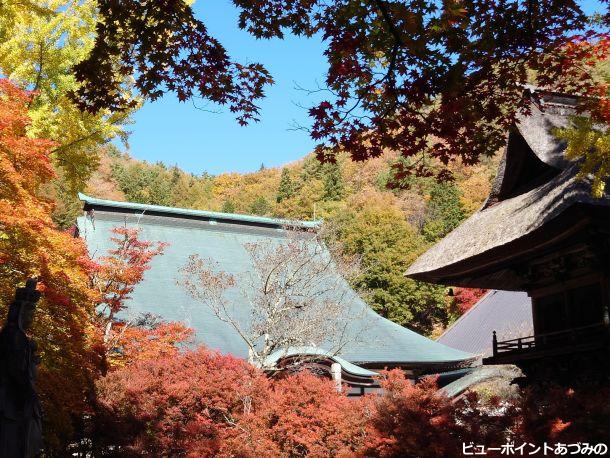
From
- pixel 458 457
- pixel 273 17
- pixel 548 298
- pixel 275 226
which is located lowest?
pixel 458 457

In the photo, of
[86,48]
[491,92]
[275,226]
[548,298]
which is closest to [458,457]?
[491,92]

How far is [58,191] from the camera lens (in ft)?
109

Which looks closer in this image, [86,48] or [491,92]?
[491,92]

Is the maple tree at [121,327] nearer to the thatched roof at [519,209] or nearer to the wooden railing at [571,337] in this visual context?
the thatched roof at [519,209]

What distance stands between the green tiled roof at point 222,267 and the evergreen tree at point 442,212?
13.5m

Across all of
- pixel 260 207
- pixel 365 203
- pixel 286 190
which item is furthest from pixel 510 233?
pixel 286 190

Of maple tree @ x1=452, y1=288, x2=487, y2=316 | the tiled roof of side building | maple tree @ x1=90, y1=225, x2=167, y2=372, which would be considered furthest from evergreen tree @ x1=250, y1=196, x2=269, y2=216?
maple tree @ x1=90, y1=225, x2=167, y2=372

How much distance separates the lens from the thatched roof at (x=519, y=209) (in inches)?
307

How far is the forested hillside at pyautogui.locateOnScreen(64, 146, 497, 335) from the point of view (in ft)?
91.0

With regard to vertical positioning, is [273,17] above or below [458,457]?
above

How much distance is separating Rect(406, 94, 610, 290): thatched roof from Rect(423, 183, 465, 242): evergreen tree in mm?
20428

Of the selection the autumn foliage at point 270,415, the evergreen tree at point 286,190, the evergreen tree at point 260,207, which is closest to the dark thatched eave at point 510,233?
the autumn foliage at point 270,415

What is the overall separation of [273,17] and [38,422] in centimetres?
376

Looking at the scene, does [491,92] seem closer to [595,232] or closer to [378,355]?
[595,232]
